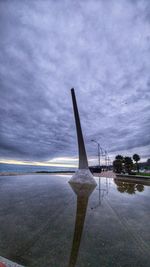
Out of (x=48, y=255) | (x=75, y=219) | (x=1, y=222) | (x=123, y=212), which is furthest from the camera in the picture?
(x=123, y=212)

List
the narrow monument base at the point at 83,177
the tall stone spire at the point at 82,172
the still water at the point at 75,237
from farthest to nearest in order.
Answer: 1. the tall stone spire at the point at 82,172
2. the narrow monument base at the point at 83,177
3. the still water at the point at 75,237

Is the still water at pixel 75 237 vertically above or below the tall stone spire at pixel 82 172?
below

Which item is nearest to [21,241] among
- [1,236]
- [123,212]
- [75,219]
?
[1,236]

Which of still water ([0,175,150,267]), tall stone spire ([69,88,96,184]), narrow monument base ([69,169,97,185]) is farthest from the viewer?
tall stone spire ([69,88,96,184])

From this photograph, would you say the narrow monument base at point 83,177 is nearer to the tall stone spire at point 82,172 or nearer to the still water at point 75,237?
the tall stone spire at point 82,172

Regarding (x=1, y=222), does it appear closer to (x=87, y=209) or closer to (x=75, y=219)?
(x=75, y=219)

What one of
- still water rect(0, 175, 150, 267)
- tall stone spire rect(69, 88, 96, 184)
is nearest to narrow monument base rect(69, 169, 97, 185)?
tall stone spire rect(69, 88, 96, 184)

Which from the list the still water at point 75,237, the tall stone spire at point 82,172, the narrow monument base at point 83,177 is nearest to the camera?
the still water at point 75,237

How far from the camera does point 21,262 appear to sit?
297 cm

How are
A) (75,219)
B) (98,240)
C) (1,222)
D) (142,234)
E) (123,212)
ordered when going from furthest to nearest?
1. (123,212)
2. (75,219)
3. (1,222)
4. (142,234)
5. (98,240)

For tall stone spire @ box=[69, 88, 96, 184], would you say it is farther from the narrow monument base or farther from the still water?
the still water

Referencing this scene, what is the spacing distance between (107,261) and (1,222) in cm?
424

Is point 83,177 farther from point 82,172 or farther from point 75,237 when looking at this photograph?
point 75,237

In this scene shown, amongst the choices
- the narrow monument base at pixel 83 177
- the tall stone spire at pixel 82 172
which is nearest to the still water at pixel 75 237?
the narrow monument base at pixel 83 177
